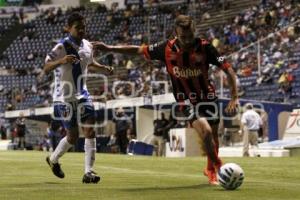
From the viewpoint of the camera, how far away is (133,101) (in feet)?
108

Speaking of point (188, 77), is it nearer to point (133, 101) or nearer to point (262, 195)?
point (262, 195)

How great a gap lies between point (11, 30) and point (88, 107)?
150ft

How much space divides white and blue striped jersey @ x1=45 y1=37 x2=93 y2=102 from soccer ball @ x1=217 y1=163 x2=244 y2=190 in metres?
2.60

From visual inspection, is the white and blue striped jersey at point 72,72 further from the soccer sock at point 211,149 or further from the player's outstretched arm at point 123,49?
the soccer sock at point 211,149

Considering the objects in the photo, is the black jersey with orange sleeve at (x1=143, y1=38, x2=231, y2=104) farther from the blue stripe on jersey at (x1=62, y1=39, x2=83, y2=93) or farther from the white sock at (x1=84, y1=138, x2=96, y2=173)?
the white sock at (x1=84, y1=138, x2=96, y2=173)

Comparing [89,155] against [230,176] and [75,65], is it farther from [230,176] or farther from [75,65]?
[230,176]

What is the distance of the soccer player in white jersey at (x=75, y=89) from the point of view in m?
10.4

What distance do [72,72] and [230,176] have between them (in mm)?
2930

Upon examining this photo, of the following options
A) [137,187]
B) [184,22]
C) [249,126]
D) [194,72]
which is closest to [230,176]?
[137,187]

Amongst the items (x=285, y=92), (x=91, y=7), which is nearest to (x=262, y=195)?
(x=285, y=92)

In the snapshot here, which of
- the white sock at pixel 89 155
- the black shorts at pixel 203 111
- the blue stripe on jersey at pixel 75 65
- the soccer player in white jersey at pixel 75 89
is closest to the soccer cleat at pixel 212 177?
the black shorts at pixel 203 111

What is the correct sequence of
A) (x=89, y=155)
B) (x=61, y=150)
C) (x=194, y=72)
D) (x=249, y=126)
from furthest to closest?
1. (x=249, y=126)
2. (x=61, y=150)
3. (x=89, y=155)
4. (x=194, y=72)

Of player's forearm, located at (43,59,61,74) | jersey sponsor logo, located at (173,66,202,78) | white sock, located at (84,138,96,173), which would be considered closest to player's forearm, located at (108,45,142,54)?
jersey sponsor logo, located at (173,66,202,78)

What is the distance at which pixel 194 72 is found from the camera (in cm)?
994
